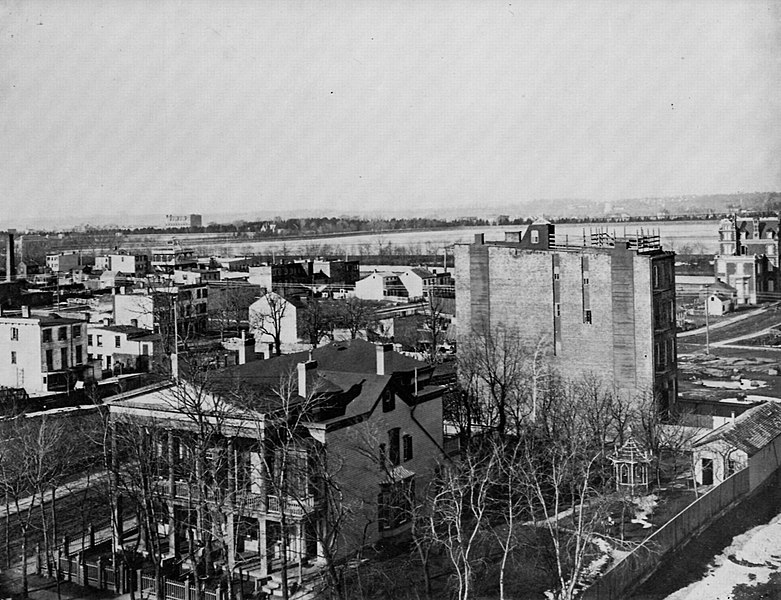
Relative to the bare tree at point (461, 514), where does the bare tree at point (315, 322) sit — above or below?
above

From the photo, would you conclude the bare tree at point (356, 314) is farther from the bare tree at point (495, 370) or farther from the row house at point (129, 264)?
the row house at point (129, 264)

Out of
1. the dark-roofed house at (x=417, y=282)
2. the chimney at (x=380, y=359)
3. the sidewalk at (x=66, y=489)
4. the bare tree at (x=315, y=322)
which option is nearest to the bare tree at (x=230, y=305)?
the bare tree at (x=315, y=322)

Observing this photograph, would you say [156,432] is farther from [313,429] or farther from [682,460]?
[682,460]

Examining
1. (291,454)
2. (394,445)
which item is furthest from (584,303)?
(291,454)

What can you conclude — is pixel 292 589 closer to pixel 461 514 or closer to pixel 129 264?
pixel 461 514

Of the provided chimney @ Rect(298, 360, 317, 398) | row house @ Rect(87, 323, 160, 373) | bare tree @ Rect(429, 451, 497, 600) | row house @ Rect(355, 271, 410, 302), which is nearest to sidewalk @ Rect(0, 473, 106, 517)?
chimney @ Rect(298, 360, 317, 398)

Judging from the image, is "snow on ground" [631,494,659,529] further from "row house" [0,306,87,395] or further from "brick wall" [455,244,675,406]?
"row house" [0,306,87,395]
